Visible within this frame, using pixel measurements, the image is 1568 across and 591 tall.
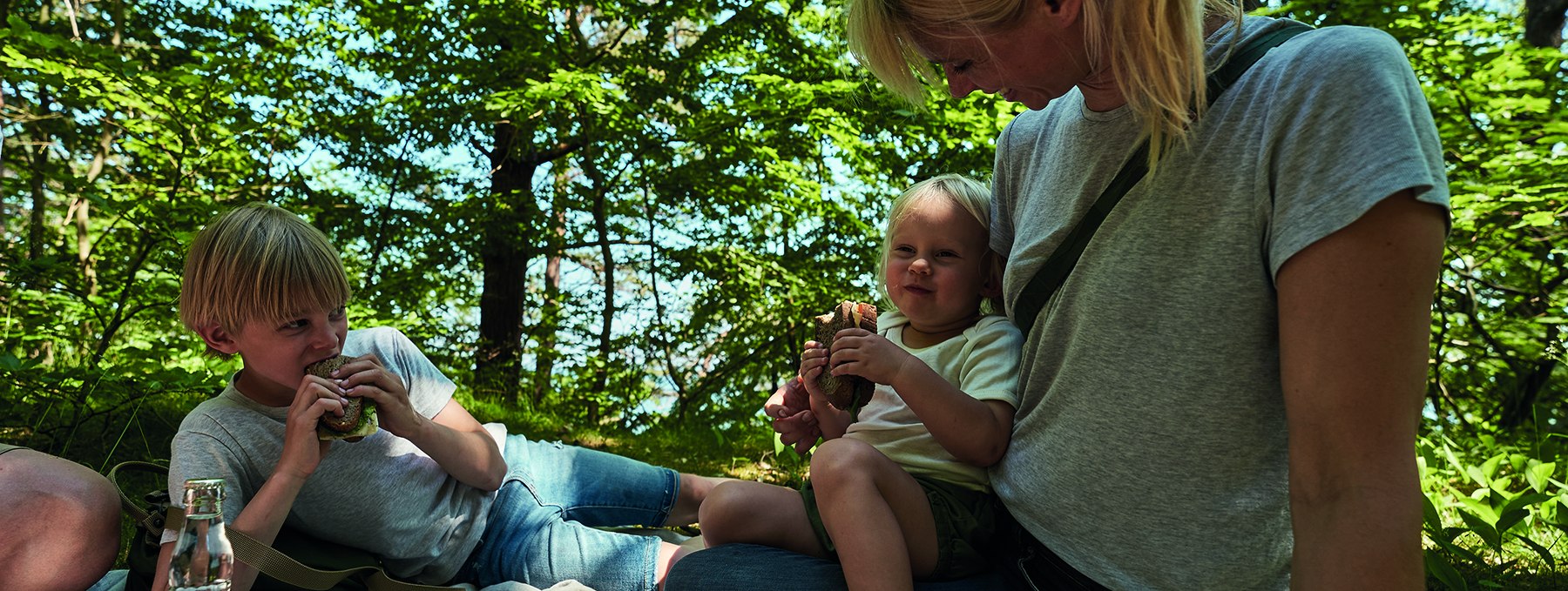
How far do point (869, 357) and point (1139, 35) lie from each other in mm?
783

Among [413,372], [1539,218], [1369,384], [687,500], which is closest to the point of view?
[1369,384]

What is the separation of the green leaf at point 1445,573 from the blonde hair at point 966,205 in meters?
1.40

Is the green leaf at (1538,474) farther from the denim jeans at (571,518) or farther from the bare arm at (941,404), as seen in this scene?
the denim jeans at (571,518)

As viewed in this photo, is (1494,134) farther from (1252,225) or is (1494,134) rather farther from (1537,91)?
(1252,225)

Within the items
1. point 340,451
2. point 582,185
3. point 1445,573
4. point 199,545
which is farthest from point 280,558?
point 582,185

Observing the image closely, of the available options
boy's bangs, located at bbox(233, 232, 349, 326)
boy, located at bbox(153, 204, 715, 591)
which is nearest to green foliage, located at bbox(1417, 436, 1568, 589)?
boy, located at bbox(153, 204, 715, 591)

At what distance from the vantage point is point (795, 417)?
238 centimetres

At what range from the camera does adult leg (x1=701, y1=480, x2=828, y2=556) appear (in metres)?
2.10

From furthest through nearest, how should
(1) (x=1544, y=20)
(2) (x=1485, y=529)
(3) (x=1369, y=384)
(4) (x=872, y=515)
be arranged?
(1) (x=1544, y=20) → (2) (x=1485, y=529) → (4) (x=872, y=515) → (3) (x=1369, y=384)

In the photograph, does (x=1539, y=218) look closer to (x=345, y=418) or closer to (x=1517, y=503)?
(x=1517, y=503)

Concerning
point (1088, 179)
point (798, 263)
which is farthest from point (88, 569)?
point (798, 263)

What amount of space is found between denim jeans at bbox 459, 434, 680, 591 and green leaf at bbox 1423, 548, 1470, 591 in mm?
2057

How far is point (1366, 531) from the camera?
4.20 feet

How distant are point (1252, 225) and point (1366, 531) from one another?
441 millimetres
